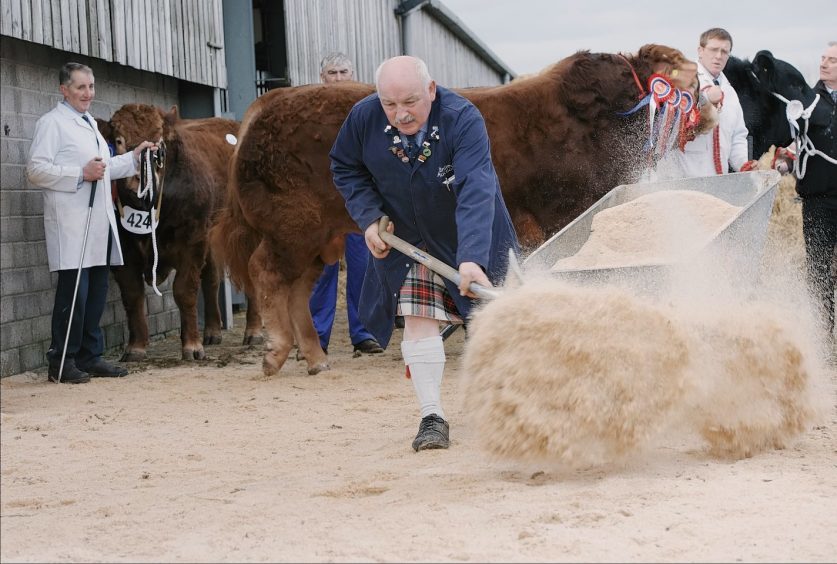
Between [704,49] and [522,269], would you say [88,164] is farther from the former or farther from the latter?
[704,49]

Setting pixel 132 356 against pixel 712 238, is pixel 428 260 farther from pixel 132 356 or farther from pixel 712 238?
pixel 132 356

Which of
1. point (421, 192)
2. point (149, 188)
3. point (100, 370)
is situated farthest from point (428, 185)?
point (149, 188)

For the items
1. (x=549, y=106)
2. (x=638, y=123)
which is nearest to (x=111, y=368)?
(x=549, y=106)

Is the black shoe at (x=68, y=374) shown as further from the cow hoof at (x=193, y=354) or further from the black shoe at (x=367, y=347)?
the black shoe at (x=367, y=347)

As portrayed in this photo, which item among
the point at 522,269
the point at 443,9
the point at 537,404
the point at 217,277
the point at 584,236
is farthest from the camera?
the point at 443,9

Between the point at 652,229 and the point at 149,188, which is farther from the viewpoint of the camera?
the point at 149,188

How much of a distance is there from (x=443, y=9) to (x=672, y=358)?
16.6 meters

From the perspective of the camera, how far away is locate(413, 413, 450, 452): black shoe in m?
4.74

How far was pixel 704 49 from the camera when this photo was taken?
7523 mm

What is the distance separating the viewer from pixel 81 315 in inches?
283

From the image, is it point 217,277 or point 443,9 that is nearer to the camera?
point 217,277

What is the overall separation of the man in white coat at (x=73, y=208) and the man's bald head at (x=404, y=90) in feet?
11.0

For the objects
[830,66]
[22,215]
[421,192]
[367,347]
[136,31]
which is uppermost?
[136,31]

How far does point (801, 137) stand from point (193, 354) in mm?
4831
